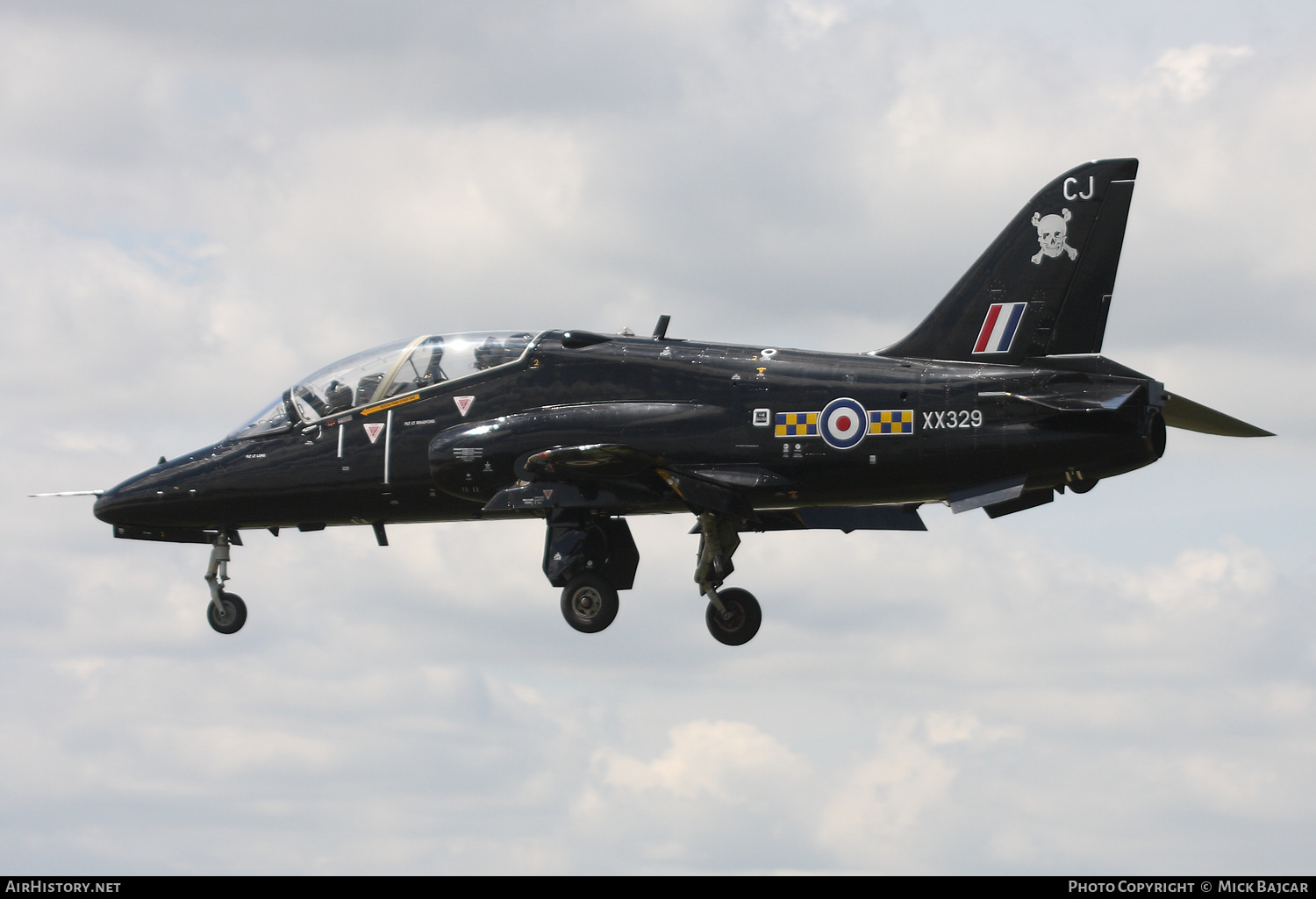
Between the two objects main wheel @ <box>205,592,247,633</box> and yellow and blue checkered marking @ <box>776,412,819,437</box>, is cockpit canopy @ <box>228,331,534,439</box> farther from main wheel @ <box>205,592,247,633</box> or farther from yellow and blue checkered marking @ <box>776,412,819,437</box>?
yellow and blue checkered marking @ <box>776,412,819,437</box>

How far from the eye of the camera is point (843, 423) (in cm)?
2877

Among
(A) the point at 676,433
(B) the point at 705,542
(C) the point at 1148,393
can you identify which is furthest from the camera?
(B) the point at 705,542

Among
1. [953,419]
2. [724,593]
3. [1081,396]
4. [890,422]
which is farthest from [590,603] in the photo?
[1081,396]

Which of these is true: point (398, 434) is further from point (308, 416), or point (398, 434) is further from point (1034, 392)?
point (1034, 392)

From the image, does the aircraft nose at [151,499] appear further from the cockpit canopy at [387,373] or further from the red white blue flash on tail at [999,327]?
the red white blue flash on tail at [999,327]

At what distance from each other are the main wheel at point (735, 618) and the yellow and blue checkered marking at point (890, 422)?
4802mm

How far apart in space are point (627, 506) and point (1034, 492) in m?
6.40

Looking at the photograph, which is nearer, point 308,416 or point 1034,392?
point 1034,392

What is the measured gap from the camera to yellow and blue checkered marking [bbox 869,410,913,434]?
28.5m

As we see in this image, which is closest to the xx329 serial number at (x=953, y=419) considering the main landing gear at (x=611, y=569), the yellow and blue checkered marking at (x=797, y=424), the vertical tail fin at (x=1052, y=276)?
the vertical tail fin at (x=1052, y=276)

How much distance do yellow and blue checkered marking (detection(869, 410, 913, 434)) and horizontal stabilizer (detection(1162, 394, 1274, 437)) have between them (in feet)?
13.4

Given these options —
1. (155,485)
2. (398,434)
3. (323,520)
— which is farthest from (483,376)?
(155,485)

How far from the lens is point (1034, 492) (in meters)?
29.2

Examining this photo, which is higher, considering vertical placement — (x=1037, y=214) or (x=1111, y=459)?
(x=1037, y=214)
